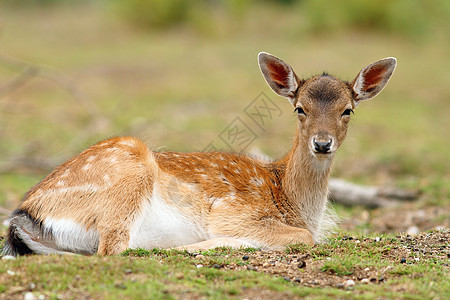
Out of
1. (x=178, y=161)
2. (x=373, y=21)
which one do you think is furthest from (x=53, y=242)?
(x=373, y=21)

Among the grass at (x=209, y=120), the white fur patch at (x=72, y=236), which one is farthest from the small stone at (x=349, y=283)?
the white fur patch at (x=72, y=236)

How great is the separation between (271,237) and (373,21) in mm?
25271

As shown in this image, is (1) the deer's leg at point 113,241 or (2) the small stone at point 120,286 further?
(1) the deer's leg at point 113,241

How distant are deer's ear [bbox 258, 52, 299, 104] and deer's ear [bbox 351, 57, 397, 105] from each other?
0.77m

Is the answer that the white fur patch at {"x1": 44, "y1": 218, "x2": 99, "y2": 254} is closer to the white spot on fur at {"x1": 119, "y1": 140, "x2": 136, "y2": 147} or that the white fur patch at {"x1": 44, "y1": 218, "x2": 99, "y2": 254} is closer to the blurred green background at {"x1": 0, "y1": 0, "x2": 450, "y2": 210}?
the white spot on fur at {"x1": 119, "y1": 140, "x2": 136, "y2": 147}

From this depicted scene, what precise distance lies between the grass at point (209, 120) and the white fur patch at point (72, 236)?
1.79 ft

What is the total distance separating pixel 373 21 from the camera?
1145 inches

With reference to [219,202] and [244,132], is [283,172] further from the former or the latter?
[244,132]

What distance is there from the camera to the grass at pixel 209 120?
470cm

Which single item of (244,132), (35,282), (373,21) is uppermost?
(373,21)

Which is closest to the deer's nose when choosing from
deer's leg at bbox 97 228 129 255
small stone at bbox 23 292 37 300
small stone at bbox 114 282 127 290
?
deer's leg at bbox 97 228 129 255

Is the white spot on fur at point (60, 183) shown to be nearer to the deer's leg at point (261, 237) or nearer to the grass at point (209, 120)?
the grass at point (209, 120)

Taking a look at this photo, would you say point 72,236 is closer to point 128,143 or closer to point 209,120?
point 128,143

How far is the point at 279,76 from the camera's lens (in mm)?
7176
